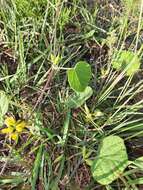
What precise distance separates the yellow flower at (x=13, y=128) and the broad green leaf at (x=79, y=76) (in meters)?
0.20

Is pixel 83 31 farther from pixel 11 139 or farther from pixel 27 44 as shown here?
pixel 11 139

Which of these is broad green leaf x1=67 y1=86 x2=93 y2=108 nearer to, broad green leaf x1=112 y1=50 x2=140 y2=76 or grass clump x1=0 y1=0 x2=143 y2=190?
grass clump x1=0 y1=0 x2=143 y2=190

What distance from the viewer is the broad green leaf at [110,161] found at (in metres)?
1.06

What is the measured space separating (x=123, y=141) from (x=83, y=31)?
1.48 ft

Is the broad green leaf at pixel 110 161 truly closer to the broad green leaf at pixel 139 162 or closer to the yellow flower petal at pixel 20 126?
the broad green leaf at pixel 139 162

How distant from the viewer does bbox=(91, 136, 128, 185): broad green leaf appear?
106 cm

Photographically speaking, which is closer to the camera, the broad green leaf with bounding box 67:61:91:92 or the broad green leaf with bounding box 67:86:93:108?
the broad green leaf with bounding box 67:61:91:92

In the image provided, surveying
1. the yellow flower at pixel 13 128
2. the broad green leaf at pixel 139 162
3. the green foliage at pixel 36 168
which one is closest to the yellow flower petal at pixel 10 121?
the yellow flower at pixel 13 128

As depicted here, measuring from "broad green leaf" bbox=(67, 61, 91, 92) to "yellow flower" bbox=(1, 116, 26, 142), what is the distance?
197 millimetres

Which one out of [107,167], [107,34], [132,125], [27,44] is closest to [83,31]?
[107,34]

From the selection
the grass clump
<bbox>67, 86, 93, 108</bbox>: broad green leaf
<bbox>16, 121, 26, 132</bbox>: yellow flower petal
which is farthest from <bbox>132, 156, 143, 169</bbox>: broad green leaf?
<bbox>16, 121, 26, 132</bbox>: yellow flower petal

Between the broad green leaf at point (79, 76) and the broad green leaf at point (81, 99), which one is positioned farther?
the broad green leaf at point (81, 99)

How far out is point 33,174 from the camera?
3.59 feet

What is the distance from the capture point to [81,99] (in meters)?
1.14
